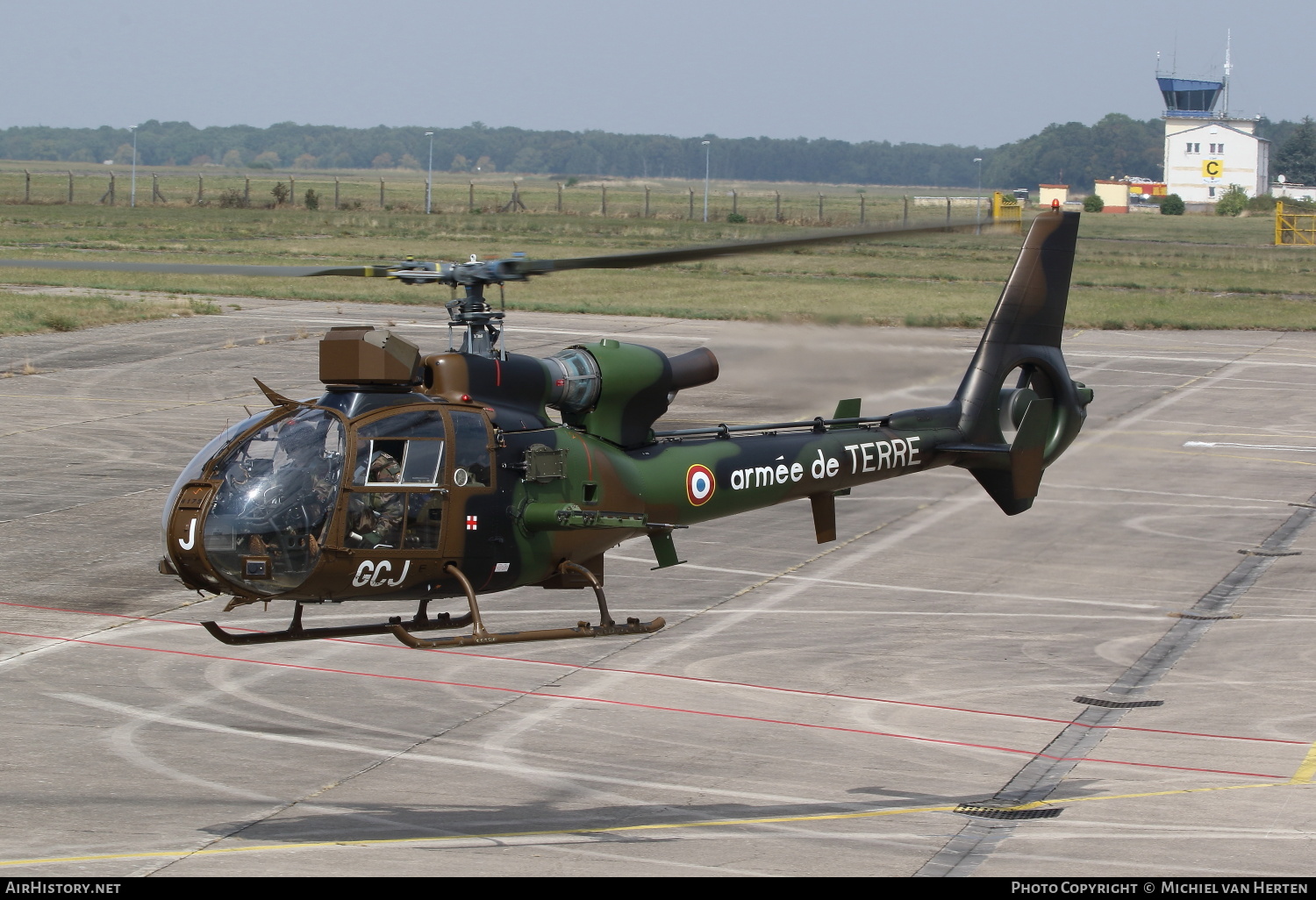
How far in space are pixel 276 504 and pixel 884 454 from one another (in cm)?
739

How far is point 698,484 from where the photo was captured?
47.8 ft

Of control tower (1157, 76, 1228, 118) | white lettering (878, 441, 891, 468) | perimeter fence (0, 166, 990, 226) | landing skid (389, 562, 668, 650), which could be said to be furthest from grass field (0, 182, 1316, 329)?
control tower (1157, 76, 1228, 118)

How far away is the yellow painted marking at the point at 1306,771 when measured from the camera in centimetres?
1444

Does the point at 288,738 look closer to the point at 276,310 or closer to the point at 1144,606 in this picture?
the point at 1144,606

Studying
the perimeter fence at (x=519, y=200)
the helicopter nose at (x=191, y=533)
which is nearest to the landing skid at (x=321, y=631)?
the helicopter nose at (x=191, y=533)

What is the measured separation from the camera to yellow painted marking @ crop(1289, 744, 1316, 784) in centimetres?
1444

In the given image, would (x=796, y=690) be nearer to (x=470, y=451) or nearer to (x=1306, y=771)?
(x=1306, y=771)

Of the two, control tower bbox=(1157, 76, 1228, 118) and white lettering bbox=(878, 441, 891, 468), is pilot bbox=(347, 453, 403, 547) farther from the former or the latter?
control tower bbox=(1157, 76, 1228, 118)

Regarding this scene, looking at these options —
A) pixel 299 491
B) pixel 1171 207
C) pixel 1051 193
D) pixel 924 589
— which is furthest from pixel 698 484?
pixel 1171 207

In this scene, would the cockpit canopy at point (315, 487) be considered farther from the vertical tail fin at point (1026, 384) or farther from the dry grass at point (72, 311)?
the dry grass at point (72, 311)

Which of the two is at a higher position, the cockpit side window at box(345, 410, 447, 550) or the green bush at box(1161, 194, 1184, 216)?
the green bush at box(1161, 194, 1184, 216)

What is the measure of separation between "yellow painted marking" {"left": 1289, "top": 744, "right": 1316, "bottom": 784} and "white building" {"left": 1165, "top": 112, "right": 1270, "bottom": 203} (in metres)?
162

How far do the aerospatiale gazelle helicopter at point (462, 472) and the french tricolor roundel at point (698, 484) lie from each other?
20mm
